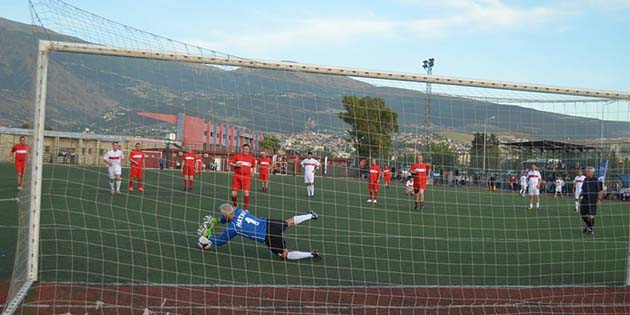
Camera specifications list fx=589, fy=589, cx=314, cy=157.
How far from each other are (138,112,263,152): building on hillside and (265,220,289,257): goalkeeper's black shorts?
1251 millimetres

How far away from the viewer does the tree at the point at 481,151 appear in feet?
29.7

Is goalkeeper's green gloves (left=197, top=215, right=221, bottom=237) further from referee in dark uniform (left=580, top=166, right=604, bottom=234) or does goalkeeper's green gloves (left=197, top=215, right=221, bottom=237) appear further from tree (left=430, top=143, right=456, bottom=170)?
referee in dark uniform (left=580, top=166, right=604, bottom=234)

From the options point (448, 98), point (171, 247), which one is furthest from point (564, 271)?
point (171, 247)

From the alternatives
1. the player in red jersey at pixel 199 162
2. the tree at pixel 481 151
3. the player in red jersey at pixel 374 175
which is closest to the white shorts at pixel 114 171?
the player in red jersey at pixel 199 162

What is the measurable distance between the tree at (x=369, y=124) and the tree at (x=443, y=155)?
2.57 feet

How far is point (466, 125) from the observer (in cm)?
806

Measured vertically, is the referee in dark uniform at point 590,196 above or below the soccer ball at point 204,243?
above

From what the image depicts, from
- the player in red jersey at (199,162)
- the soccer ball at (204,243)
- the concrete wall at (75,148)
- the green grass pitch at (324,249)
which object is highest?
the concrete wall at (75,148)

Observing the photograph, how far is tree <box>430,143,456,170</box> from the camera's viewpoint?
350 inches

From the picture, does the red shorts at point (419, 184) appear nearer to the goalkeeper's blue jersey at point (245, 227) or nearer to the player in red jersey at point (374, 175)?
the player in red jersey at point (374, 175)

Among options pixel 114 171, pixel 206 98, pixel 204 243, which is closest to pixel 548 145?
pixel 204 243

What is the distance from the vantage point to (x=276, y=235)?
8.34m

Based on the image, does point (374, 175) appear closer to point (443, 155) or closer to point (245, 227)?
point (443, 155)

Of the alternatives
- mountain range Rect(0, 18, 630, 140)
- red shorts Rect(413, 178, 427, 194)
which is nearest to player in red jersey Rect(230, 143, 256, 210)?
red shorts Rect(413, 178, 427, 194)
